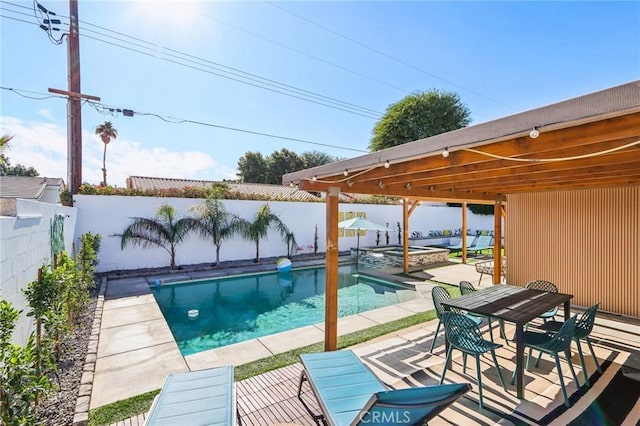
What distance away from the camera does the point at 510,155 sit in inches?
109

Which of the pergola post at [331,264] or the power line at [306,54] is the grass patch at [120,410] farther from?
the power line at [306,54]

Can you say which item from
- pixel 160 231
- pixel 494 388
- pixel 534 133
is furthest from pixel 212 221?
pixel 534 133

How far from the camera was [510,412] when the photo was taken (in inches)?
120

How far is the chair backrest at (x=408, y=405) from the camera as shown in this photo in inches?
72.6

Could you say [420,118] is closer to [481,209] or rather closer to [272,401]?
[481,209]

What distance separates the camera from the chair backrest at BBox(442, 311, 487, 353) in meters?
3.37

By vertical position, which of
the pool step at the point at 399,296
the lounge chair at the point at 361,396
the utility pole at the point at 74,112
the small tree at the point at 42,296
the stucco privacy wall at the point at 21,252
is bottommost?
the pool step at the point at 399,296

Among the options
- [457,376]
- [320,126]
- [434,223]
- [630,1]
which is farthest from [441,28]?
[434,223]

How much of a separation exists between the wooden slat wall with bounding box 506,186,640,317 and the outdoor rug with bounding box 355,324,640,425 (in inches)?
61.4

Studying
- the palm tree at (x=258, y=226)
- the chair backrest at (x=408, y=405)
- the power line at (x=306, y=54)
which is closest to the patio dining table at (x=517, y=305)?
the chair backrest at (x=408, y=405)

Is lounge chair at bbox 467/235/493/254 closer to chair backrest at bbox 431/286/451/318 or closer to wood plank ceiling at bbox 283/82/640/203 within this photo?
wood plank ceiling at bbox 283/82/640/203

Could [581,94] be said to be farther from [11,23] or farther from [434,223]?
[434,223]

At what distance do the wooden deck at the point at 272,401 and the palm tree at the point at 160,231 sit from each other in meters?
9.37

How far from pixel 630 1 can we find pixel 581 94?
31.8 ft
